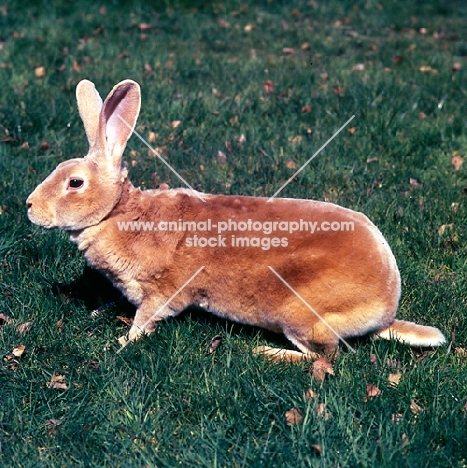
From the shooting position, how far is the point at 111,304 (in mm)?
3807

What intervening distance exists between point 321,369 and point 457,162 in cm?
295

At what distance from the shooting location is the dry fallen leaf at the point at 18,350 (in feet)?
10.8

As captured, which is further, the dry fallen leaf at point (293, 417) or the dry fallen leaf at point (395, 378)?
the dry fallen leaf at point (395, 378)

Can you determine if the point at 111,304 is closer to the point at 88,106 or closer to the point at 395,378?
the point at 88,106

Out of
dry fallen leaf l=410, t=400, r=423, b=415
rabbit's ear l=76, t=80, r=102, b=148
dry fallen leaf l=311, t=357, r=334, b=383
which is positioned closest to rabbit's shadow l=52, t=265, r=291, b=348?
dry fallen leaf l=311, t=357, r=334, b=383

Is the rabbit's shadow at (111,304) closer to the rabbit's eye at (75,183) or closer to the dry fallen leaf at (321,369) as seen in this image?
the dry fallen leaf at (321,369)

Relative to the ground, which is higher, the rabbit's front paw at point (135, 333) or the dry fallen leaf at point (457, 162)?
the rabbit's front paw at point (135, 333)

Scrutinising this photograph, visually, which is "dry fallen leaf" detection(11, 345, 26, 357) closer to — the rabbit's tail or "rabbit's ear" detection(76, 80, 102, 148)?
"rabbit's ear" detection(76, 80, 102, 148)

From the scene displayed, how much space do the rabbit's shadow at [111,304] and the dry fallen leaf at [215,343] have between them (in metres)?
0.08

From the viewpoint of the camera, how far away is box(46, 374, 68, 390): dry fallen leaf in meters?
3.13

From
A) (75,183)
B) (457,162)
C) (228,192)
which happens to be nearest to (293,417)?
(75,183)

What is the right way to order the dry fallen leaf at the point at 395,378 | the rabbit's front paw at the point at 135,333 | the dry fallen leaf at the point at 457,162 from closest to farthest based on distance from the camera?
the dry fallen leaf at the point at 395,378
the rabbit's front paw at the point at 135,333
the dry fallen leaf at the point at 457,162

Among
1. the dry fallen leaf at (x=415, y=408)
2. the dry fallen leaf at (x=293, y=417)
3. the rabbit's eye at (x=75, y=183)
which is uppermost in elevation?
the rabbit's eye at (x=75, y=183)

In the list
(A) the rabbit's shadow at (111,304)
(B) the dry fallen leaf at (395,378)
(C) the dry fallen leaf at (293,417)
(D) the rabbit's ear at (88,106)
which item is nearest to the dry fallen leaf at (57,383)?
(A) the rabbit's shadow at (111,304)
